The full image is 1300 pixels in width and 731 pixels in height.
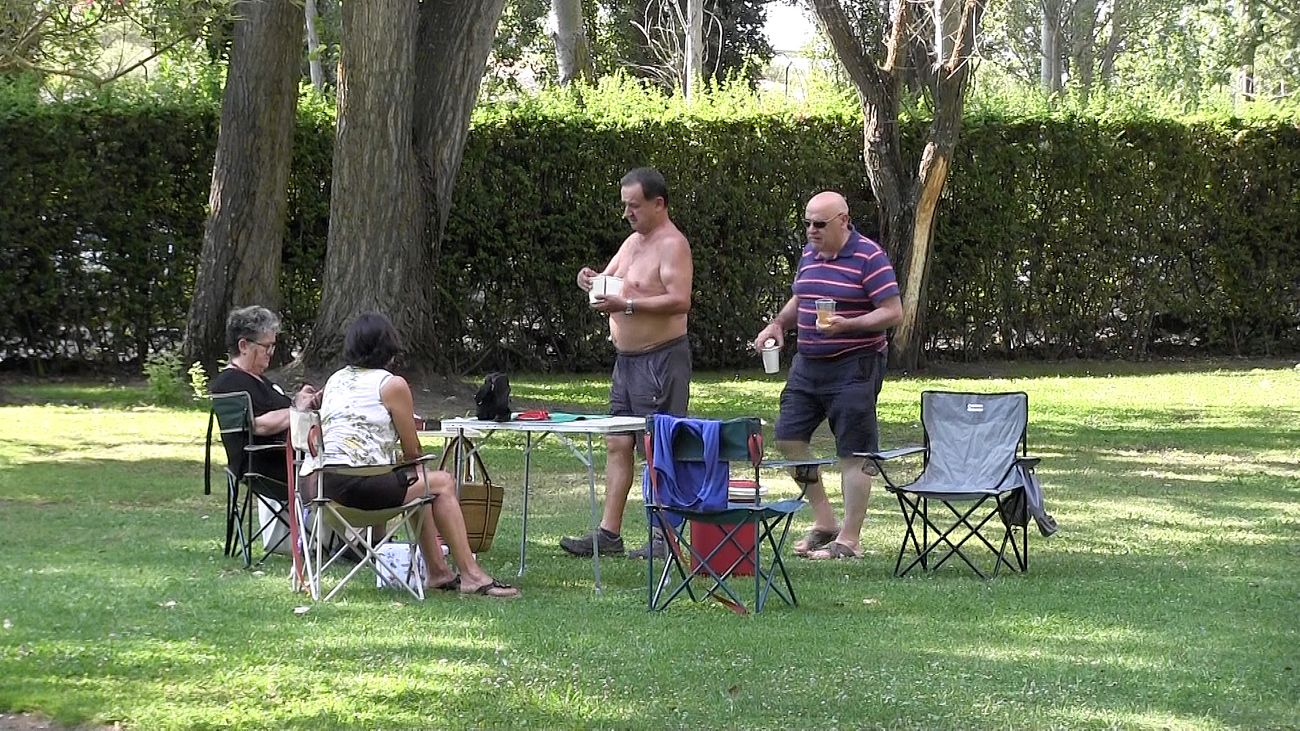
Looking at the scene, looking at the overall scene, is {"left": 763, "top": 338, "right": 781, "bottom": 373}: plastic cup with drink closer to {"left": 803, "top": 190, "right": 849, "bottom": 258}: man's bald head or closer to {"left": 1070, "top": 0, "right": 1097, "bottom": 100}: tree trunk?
{"left": 803, "top": 190, "right": 849, "bottom": 258}: man's bald head

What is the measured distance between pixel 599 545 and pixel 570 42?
16.5m

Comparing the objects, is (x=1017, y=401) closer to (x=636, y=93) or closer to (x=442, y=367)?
(x=442, y=367)

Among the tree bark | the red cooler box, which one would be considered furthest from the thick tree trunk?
the red cooler box

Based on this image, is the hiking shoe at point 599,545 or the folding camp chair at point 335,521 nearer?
the folding camp chair at point 335,521

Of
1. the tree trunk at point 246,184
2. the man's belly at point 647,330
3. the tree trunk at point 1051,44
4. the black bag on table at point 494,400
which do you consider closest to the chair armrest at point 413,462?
the black bag on table at point 494,400

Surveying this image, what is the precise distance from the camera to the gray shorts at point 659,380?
783 cm

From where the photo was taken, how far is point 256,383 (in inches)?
302

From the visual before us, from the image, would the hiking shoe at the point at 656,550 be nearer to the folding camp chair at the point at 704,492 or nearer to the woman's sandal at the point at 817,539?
the woman's sandal at the point at 817,539

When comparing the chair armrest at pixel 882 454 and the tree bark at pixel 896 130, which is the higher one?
the tree bark at pixel 896 130

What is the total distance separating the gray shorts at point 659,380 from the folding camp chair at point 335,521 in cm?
129

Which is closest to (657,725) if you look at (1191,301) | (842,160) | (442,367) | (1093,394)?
(442,367)

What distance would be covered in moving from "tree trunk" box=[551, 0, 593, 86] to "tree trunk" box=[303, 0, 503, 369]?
8533 mm

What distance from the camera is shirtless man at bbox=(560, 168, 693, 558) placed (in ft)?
25.3

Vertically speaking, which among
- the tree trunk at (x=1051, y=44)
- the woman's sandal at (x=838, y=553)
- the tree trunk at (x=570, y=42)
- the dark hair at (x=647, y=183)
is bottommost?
the woman's sandal at (x=838, y=553)
